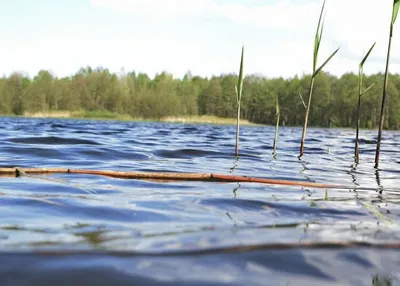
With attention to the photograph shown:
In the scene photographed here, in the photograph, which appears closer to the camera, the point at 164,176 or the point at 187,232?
the point at 187,232

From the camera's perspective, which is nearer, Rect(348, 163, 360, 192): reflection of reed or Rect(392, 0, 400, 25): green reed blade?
Rect(348, 163, 360, 192): reflection of reed

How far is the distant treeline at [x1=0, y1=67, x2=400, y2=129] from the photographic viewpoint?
83.8m

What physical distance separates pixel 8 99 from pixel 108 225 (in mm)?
87919

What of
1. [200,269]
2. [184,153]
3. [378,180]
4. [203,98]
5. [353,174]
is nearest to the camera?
[200,269]

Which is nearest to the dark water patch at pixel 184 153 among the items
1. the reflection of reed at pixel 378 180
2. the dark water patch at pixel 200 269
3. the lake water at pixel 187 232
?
the reflection of reed at pixel 378 180

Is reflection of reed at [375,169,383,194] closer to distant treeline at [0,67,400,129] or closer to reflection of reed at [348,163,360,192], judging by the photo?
reflection of reed at [348,163,360,192]

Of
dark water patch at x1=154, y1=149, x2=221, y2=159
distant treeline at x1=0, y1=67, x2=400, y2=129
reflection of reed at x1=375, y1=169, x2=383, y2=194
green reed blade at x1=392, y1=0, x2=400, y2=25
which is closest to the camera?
reflection of reed at x1=375, y1=169, x2=383, y2=194

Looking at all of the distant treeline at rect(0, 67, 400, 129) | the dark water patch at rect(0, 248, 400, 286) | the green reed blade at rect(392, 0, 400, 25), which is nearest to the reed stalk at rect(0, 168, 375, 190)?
the dark water patch at rect(0, 248, 400, 286)

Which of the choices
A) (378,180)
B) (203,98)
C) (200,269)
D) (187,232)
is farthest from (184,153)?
(203,98)

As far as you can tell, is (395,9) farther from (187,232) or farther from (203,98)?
(203,98)

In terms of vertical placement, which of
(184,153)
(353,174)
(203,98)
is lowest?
(184,153)

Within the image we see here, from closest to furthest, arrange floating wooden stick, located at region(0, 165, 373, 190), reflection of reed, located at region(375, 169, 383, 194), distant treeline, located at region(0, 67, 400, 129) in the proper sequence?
floating wooden stick, located at region(0, 165, 373, 190)
reflection of reed, located at region(375, 169, 383, 194)
distant treeline, located at region(0, 67, 400, 129)

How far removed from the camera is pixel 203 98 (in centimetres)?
10294

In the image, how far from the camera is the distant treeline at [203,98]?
275ft
